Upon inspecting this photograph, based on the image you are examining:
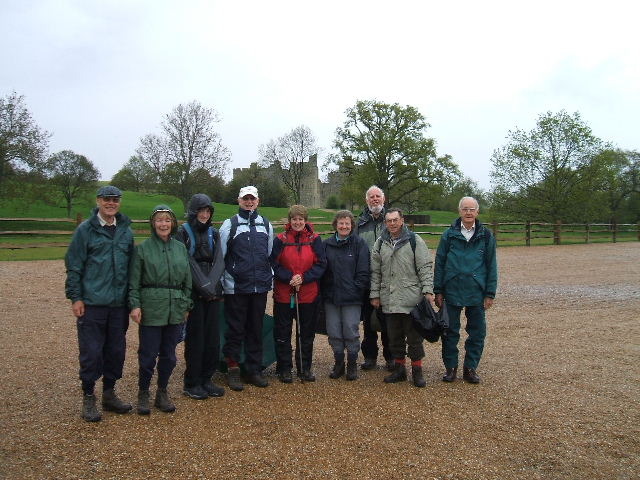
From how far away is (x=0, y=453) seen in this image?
10.4 ft

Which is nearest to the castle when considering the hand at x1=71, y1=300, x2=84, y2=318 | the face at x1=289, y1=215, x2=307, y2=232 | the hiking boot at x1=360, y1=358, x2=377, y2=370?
the hiking boot at x1=360, y1=358, x2=377, y2=370

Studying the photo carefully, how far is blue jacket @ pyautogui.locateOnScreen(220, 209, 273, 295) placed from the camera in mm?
4367

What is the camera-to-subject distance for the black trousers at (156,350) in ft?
12.7

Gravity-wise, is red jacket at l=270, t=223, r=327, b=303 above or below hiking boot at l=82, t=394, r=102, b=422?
above

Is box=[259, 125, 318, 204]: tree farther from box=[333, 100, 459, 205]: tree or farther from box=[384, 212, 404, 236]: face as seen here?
box=[384, 212, 404, 236]: face

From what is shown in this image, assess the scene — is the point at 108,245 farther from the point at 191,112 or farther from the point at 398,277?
the point at 191,112

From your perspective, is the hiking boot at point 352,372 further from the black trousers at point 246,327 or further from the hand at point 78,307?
the hand at point 78,307

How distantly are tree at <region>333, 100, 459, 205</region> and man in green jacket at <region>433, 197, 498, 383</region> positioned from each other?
29.5 metres

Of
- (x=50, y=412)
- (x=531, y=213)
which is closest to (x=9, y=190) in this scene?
(x=50, y=412)

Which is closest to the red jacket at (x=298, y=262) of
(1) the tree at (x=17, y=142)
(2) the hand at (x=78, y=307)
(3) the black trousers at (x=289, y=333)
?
(3) the black trousers at (x=289, y=333)

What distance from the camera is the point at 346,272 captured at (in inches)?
186

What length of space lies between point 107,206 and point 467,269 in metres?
3.15

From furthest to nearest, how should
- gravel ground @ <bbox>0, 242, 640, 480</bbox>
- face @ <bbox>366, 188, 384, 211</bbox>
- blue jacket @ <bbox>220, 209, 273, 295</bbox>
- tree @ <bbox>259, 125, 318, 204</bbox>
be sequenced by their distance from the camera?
1. tree @ <bbox>259, 125, 318, 204</bbox>
2. face @ <bbox>366, 188, 384, 211</bbox>
3. blue jacket @ <bbox>220, 209, 273, 295</bbox>
4. gravel ground @ <bbox>0, 242, 640, 480</bbox>

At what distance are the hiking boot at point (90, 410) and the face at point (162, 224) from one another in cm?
133
